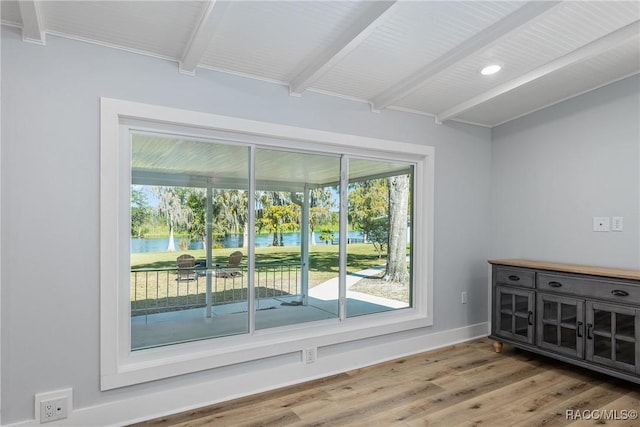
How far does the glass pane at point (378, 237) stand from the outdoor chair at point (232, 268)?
3.45 ft

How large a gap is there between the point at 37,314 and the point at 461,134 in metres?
3.95

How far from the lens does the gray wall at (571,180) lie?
10.7 ft

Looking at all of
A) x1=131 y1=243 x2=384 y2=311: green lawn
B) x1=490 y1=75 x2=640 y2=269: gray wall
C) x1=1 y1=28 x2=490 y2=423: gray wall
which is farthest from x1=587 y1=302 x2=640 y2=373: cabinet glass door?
x1=1 y1=28 x2=490 y2=423: gray wall

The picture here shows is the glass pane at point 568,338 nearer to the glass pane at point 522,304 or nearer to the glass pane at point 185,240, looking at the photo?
the glass pane at point 522,304

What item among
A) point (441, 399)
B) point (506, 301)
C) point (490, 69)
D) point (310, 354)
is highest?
point (490, 69)

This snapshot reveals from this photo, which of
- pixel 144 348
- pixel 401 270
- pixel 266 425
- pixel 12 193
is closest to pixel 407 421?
pixel 266 425

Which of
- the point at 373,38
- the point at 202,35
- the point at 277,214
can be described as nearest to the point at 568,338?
the point at 277,214

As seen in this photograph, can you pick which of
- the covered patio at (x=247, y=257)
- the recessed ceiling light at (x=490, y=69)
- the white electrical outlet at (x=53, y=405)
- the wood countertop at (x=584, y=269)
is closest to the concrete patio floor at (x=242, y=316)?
the covered patio at (x=247, y=257)

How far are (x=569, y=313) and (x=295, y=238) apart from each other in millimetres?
2391

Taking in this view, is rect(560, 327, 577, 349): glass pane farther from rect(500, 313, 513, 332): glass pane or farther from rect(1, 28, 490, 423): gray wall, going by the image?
rect(1, 28, 490, 423): gray wall

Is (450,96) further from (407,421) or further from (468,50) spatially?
(407,421)

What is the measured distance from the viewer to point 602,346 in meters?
2.96

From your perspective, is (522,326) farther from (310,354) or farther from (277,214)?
(277,214)

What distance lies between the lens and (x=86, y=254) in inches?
90.4
